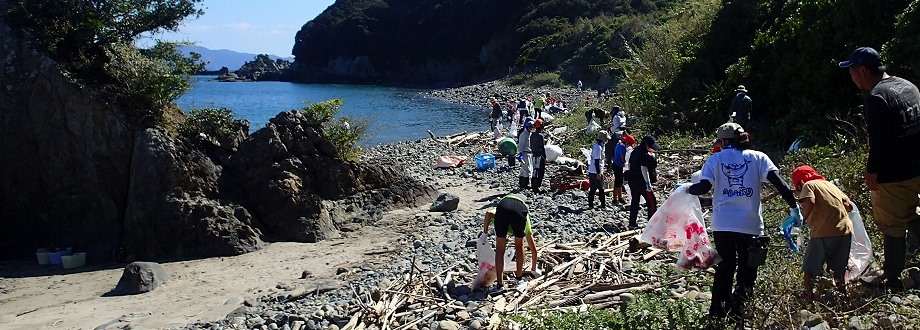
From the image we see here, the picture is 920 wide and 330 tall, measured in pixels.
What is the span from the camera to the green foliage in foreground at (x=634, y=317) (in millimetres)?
6023

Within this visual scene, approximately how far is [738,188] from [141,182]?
440 inches

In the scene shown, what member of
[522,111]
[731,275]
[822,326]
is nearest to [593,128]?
[522,111]

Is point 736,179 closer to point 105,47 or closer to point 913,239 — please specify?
point 913,239

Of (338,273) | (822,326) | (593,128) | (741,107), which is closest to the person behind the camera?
(822,326)

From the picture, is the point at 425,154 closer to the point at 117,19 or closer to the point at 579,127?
the point at 579,127

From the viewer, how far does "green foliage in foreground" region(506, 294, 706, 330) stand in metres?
6.02

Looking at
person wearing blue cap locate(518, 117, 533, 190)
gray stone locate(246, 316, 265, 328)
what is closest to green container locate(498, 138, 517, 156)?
person wearing blue cap locate(518, 117, 533, 190)

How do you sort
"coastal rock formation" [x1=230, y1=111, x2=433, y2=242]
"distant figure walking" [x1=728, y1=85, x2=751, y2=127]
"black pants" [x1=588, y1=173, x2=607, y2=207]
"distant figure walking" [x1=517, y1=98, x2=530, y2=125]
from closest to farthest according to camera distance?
"black pants" [x1=588, y1=173, x2=607, y2=207], "coastal rock formation" [x1=230, y1=111, x2=433, y2=242], "distant figure walking" [x1=728, y1=85, x2=751, y2=127], "distant figure walking" [x1=517, y1=98, x2=530, y2=125]

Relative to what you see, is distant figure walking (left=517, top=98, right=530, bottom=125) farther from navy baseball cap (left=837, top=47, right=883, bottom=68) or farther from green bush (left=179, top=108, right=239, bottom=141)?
navy baseball cap (left=837, top=47, right=883, bottom=68)

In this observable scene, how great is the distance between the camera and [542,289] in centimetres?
806

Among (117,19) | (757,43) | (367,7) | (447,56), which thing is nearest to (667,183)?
(757,43)

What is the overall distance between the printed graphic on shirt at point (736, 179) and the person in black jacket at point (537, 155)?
914 centimetres

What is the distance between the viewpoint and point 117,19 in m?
14.8

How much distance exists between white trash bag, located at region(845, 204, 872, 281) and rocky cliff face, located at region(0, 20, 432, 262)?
9.44m
